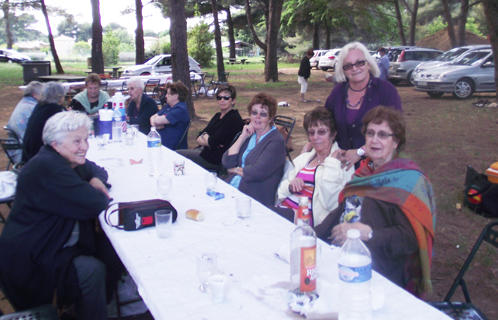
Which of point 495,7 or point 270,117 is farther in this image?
point 495,7

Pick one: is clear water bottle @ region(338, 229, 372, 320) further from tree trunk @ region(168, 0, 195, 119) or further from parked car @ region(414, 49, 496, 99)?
parked car @ region(414, 49, 496, 99)

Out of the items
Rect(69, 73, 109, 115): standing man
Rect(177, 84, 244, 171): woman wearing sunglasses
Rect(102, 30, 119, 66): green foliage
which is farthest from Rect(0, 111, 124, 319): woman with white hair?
Rect(102, 30, 119, 66): green foliage

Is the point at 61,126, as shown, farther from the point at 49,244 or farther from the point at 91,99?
the point at 91,99

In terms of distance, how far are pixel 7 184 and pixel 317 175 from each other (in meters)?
2.61

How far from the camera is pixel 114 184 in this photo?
3.28 meters

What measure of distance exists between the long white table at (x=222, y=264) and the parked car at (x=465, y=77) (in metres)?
11.5

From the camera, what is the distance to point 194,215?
2.53 m

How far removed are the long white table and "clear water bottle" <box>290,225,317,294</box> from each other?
0.07m

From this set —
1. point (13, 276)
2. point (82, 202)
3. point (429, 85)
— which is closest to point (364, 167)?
point (82, 202)

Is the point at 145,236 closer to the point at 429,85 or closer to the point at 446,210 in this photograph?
the point at 446,210

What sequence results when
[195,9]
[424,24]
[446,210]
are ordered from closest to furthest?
1. [446,210]
2. [195,9]
3. [424,24]

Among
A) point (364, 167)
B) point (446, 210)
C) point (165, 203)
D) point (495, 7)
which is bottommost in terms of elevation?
point (446, 210)

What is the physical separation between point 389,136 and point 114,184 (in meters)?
2.00

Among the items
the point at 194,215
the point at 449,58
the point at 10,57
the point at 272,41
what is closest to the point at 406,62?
the point at 449,58
